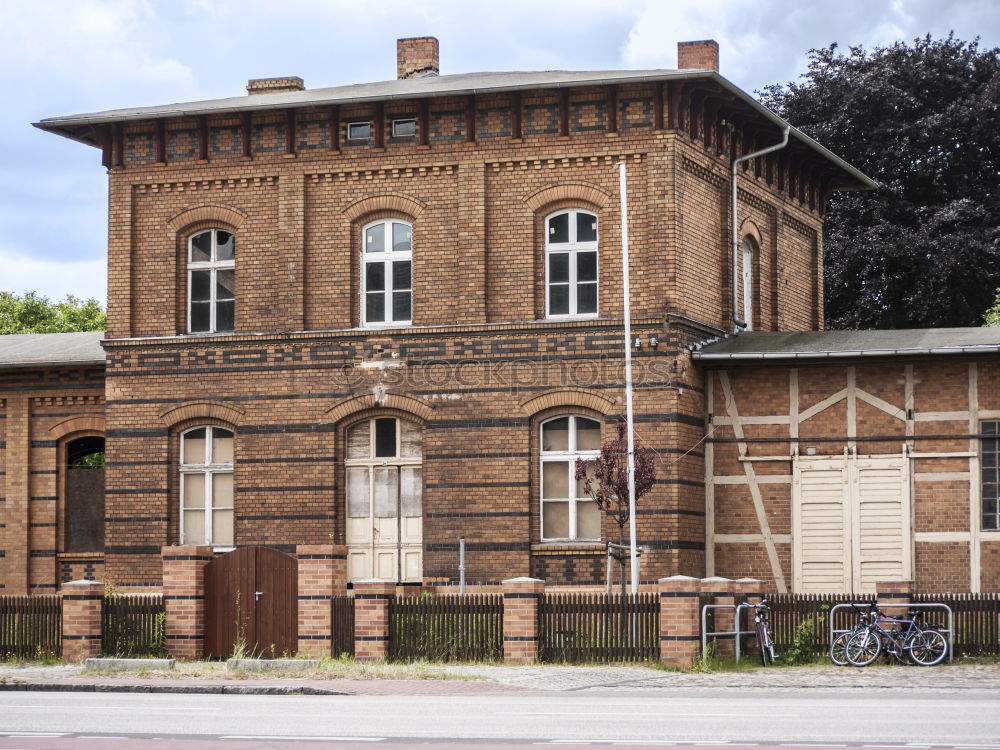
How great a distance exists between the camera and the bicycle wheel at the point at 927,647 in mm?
21953

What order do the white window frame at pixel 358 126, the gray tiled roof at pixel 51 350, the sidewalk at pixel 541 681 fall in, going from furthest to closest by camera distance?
the gray tiled roof at pixel 51 350, the white window frame at pixel 358 126, the sidewalk at pixel 541 681

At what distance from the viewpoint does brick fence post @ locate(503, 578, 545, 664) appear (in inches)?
897

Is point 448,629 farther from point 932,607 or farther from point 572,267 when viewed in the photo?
point 572,267

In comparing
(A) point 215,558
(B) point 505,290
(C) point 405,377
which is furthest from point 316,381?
(A) point 215,558

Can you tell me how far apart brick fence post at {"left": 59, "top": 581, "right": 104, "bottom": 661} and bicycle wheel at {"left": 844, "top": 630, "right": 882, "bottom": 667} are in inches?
390

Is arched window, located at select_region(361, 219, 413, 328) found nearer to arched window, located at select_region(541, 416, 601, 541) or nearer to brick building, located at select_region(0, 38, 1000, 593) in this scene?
brick building, located at select_region(0, 38, 1000, 593)

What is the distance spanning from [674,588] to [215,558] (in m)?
6.30

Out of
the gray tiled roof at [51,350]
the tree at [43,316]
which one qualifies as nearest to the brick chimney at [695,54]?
the gray tiled roof at [51,350]

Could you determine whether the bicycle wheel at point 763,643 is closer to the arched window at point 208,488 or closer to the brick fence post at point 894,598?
the brick fence post at point 894,598

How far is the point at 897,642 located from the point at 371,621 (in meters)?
6.62

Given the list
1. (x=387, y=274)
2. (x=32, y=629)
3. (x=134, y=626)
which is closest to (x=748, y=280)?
(x=387, y=274)

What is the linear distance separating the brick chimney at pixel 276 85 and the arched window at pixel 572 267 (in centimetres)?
717

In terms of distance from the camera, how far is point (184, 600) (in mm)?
24062

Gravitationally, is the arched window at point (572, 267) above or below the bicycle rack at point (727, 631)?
above
